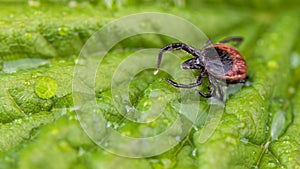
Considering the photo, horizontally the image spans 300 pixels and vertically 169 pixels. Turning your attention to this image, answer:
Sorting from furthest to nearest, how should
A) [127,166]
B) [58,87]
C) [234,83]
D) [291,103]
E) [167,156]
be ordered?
[291,103] → [234,83] → [58,87] → [167,156] → [127,166]

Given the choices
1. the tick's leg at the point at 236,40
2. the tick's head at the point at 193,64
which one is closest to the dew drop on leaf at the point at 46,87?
the tick's head at the point at 193,64

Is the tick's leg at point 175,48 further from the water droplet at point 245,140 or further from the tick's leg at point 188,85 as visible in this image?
the water droplet at point 245,140

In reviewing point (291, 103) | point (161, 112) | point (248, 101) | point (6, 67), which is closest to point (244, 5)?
point (291, 103)

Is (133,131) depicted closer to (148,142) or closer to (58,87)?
(148,142)

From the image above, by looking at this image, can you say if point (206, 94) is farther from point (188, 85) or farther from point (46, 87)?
point (46, 87)

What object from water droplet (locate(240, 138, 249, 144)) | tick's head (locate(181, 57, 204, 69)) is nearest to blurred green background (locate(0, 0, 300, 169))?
water droplet (locate(240, 138, 249, 144))

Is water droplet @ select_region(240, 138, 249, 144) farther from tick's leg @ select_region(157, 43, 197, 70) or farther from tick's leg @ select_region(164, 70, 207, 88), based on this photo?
tick's leg @ select_region(157, 43, 197, 70)

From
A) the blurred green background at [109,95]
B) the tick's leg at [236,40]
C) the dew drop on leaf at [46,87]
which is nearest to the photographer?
the blurred green background at [109,95]
